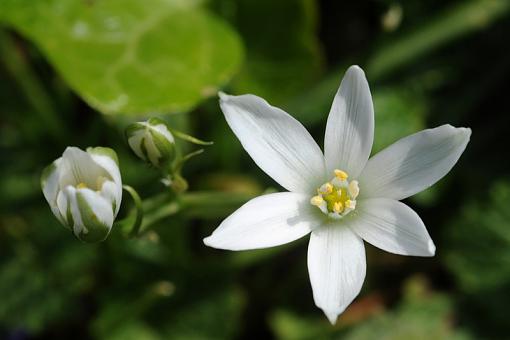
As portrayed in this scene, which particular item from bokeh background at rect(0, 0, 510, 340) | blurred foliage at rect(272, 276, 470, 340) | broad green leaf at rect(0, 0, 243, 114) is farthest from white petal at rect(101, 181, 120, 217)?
blurred foliage at rect(272, 276, 470, 340)

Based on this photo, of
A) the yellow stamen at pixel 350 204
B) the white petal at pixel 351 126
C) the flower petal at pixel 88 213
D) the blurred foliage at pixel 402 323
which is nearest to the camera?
the flower petal at pixel 88 213

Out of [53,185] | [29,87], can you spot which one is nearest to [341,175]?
[53,185]

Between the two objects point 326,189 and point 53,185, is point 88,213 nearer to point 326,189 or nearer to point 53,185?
point 53,185

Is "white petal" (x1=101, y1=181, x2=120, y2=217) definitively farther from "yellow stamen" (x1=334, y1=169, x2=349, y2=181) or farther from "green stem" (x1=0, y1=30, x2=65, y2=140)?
"green stem" (x1=0, y1=30, x2=65, y2=140)

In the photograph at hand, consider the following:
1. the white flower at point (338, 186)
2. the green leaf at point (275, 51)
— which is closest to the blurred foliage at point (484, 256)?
the green leaf at point (275, 51)

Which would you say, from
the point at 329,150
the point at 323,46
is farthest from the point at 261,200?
the point at 323,46

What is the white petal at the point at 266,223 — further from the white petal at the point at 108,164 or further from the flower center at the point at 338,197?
the white petal at the point at 108,164
